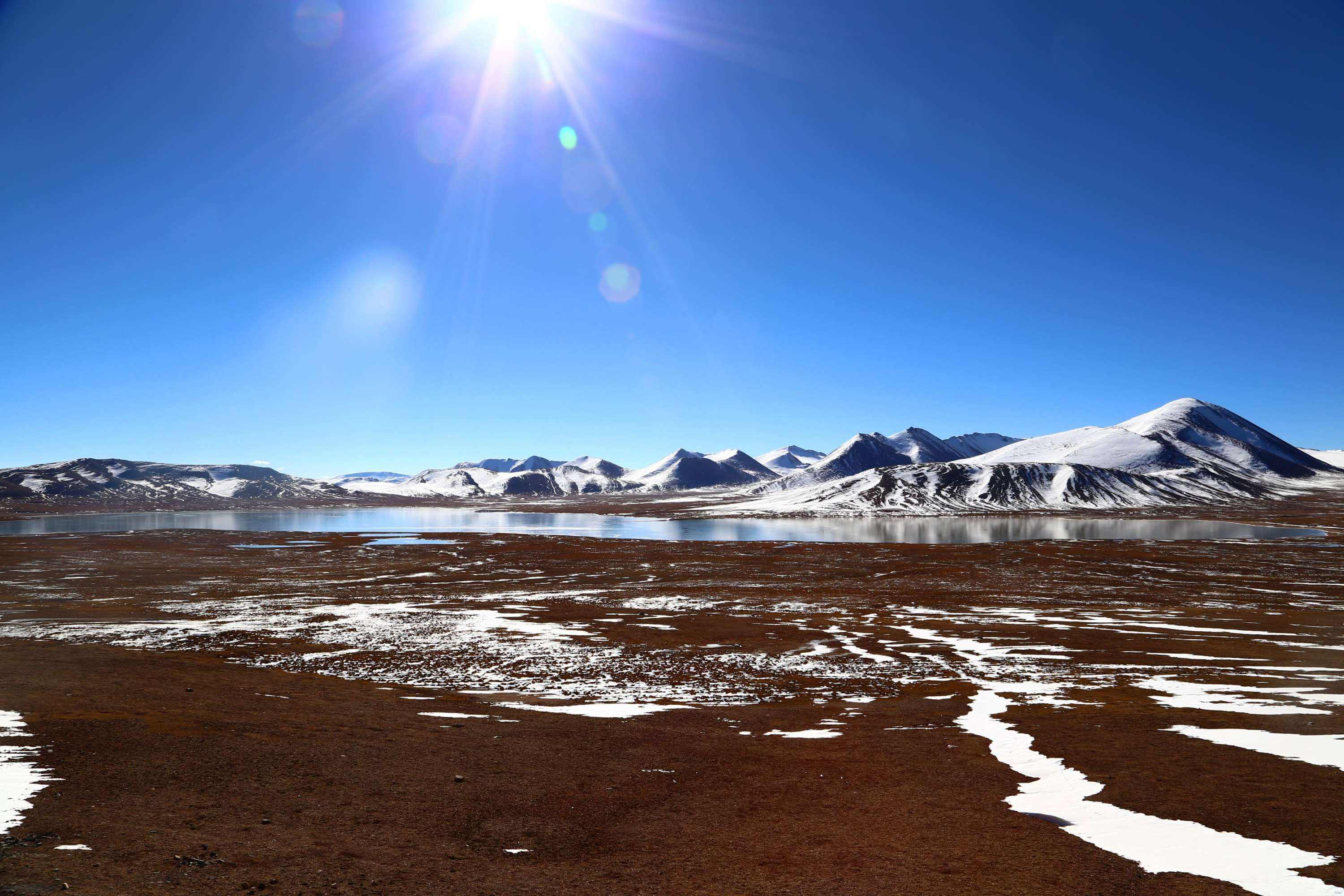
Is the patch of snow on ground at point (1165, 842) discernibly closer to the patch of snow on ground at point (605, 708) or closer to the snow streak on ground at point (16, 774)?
the patch of snow on ground at point (605, 708)

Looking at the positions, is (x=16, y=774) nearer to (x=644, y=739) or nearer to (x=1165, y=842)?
(x=644, y=739)

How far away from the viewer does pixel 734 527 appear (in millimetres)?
145000

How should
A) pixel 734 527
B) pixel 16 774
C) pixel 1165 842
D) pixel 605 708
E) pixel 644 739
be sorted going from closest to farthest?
pixel 1165 842
pixel 16 774
pixel 644 739
pixel 605 708
pixel 734 527

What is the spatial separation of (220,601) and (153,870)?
45137 millimetres

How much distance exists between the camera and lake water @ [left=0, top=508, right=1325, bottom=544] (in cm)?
11294

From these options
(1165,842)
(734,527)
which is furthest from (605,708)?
(734,527)

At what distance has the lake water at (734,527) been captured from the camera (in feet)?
371

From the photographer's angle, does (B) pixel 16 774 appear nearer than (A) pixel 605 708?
Yes

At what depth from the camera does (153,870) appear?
9.57m

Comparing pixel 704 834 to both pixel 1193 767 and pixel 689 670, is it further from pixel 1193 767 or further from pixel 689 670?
pixel 689 670

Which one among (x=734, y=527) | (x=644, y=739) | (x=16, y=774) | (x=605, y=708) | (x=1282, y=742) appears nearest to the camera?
(x=16, y=774)

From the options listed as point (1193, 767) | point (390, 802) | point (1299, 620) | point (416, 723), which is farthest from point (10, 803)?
point (1299, 620)

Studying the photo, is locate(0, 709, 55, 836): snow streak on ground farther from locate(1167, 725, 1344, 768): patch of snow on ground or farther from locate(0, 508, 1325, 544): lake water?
locate(0, 508, 1325, 544): lake water

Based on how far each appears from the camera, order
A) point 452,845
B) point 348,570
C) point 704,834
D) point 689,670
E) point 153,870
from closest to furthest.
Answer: point 153,870
point 452,845
point 704,834
point 689,670
point 348,570
